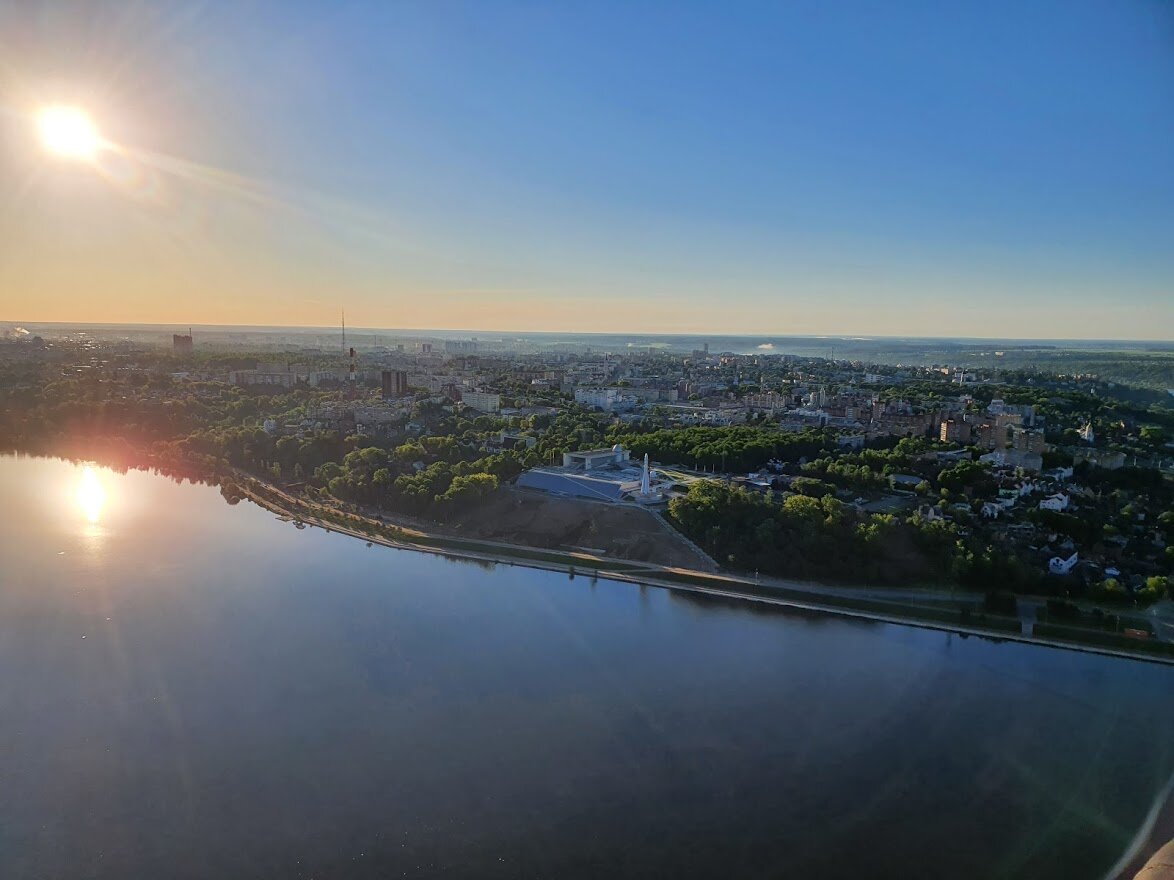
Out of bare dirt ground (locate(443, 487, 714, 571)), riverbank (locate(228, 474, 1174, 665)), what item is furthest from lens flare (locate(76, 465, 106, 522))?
bare dirt ground (locate(443, 487, 714, 571))

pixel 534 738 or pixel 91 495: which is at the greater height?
pixel 91 495

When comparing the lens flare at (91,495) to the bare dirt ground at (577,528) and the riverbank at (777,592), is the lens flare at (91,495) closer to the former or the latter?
the riverbank at (777,592)

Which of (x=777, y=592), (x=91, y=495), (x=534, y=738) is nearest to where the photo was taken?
(x=534, y=738)

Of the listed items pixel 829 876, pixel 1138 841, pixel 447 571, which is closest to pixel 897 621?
pixel 1138 841

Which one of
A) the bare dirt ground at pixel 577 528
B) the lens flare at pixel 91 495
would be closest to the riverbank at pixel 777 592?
the bare dirt ground at pixel 577 528

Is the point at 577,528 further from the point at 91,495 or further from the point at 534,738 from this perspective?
the point at 91,495

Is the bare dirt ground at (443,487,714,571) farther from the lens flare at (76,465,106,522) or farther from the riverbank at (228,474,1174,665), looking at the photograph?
the lens flare at (76,465,106,522)

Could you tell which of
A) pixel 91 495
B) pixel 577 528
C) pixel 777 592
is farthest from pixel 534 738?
pixel 91 495
